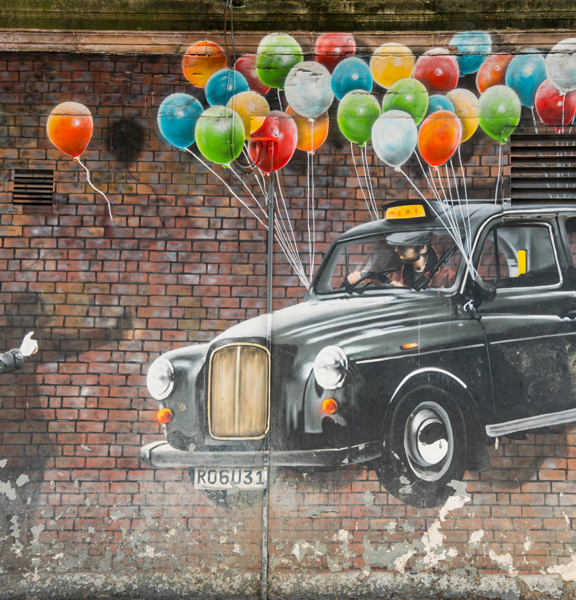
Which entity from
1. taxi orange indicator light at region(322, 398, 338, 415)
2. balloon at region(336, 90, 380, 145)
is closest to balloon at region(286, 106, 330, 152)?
balloon at region(336, 90, 380, 145)

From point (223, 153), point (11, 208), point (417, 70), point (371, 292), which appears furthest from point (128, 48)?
point (371, 292)

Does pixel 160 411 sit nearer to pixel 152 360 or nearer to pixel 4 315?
pixel 152 360

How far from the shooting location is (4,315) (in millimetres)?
4855

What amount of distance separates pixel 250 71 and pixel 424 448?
3316mm

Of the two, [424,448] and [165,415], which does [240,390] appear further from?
[424,448]

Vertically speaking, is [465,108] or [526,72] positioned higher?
[526,72]

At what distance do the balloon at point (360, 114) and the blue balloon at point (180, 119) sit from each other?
3.97 ft

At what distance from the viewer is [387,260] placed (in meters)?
4.85

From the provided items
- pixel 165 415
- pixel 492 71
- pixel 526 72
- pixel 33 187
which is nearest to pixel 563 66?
pixel 526 72

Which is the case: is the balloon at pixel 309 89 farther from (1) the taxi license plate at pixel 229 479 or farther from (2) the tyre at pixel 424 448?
(1) the taxi license plate at pixel 229 479

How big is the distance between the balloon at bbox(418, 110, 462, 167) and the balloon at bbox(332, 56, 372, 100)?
570mm

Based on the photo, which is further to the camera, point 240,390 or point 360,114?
point 360,114

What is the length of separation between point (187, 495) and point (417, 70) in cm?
389

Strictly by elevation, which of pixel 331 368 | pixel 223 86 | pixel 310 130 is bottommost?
pixel 331 368
